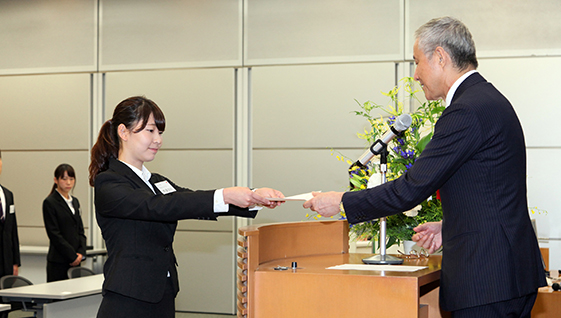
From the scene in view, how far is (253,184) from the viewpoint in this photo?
21.8ft

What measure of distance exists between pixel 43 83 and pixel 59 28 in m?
0.72

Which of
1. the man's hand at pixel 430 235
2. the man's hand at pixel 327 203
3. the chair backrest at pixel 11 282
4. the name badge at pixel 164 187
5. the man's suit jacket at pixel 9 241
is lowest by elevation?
the chair backrest at pixel 11 282

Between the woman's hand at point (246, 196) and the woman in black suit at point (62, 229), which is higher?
the woman's hand at point (246, 196)

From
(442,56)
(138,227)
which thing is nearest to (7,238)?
(138,227)

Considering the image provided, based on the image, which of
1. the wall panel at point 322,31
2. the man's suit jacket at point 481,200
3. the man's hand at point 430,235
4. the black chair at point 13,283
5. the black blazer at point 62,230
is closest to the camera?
the man's suit jacket at point 481,200

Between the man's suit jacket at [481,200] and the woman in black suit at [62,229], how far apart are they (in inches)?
185

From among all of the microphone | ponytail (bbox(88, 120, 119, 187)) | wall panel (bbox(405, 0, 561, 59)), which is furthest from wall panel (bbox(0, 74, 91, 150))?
the microphone

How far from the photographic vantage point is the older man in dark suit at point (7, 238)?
5.34m

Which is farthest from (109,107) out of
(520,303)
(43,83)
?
(520,303)

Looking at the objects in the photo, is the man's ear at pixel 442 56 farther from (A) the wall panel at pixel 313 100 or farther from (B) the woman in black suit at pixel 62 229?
(B) the woman in black suit at pixel 62 229

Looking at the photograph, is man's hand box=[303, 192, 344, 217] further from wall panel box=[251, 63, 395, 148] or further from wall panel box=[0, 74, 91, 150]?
wall panel box=[0, 74, 91, 150]

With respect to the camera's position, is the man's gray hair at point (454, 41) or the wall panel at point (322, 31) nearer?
the man's gray hair at point (454, 41)

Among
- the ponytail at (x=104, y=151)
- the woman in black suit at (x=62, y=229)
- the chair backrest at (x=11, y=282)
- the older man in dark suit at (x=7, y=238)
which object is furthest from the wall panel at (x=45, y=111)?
the ponytail at (x=104, y=151)

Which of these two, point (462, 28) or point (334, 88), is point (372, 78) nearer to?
point (334, 88)
